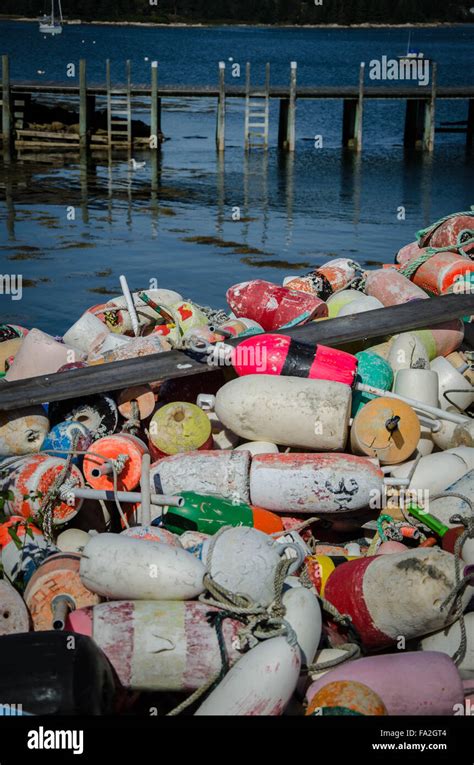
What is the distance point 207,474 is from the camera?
6.01 m

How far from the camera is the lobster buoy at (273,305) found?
877cm

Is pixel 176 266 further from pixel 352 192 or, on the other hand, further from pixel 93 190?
pixel 352 192

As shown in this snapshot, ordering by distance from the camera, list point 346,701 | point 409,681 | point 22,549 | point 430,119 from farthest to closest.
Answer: point 430,119, point 22,549, point 409,681, point 346,701

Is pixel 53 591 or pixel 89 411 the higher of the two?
pixel 89 411

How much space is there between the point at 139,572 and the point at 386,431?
88.2 inches

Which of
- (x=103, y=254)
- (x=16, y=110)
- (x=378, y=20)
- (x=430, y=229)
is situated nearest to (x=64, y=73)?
(x=16, y=110)

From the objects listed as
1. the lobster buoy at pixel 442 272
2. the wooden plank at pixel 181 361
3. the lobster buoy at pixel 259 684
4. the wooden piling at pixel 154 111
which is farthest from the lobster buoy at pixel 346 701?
the wooden piling at pixel 154 111

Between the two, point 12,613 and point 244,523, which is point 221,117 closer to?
point 244,523

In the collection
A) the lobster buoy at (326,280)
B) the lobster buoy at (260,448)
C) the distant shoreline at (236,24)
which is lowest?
the lobster buoy at (260,448)

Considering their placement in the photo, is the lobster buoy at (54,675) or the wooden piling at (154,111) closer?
the lobster buoy at (54,675)

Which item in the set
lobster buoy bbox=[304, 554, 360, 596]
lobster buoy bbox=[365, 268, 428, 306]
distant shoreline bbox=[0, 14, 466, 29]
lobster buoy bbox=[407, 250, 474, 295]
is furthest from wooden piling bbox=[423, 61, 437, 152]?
distant shoreline bbox=[0, 14, 466, 29]

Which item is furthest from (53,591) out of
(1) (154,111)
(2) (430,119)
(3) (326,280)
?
(2) (430,119)

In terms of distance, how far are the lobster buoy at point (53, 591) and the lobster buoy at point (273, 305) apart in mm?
4226

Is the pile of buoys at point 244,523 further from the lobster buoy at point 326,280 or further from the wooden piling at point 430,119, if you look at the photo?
the wooden piling at point 430,119
